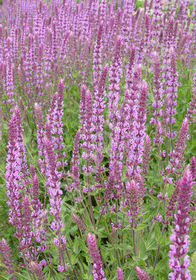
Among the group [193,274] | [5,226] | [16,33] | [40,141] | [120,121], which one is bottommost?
[5,226]

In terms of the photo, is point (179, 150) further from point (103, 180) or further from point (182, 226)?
point (103, 180)

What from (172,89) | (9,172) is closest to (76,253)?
(9,172)

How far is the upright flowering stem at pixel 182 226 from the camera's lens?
5.34ft

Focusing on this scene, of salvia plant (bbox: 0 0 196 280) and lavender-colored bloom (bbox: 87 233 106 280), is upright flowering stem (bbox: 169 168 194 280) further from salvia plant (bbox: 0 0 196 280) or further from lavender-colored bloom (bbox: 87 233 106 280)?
lavender-colored bloom (bbox: 87 233 106 280)

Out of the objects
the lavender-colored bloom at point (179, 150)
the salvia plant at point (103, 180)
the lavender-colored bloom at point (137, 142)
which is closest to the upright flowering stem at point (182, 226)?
the salvia plant at point (103, 180)

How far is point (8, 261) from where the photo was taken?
282 centimetres

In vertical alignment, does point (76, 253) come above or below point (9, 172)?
below

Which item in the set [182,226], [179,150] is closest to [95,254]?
[182,226]

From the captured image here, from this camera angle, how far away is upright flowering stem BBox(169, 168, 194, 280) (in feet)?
5.34

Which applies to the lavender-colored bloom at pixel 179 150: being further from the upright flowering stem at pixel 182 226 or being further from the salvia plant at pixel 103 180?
the upright flowering stem at pixel 182 226

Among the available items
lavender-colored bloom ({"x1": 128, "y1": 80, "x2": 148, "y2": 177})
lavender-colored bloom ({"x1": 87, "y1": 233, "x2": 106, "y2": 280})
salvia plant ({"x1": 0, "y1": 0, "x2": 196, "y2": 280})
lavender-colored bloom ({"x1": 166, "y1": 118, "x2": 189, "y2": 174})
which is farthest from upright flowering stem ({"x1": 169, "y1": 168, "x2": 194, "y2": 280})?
lavender-colored bloom ({"x1": 128, "y1": 80, "x2": 148, "y2": 177})

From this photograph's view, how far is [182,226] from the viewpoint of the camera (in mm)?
1692

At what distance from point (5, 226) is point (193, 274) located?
316 cm

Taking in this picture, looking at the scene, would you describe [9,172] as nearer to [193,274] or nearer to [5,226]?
[5,226]
